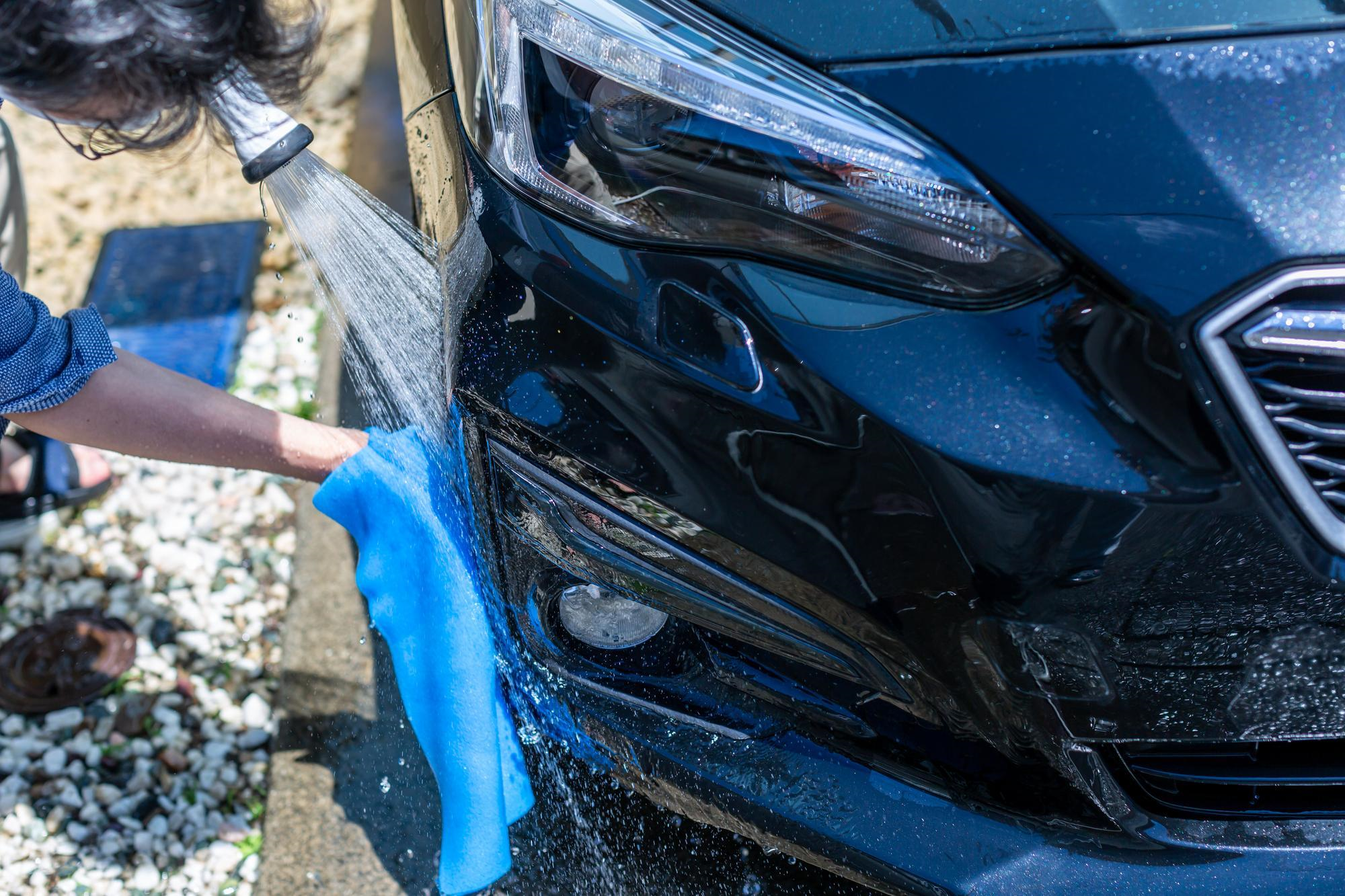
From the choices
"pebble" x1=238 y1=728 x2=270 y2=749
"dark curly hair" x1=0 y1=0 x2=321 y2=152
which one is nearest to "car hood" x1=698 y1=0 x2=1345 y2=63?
"dark curly hair" x1=0 y1=0 x2=321 y2=152

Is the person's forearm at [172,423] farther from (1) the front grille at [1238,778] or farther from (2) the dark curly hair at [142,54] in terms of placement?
(1) the front grille at [1238,778]

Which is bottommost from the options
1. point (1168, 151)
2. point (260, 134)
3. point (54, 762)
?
point (54, 762)

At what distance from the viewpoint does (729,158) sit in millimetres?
1297

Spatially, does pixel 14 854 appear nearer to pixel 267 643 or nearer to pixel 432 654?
pixel 267 643

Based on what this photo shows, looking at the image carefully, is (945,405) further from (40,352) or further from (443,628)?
(40,352)

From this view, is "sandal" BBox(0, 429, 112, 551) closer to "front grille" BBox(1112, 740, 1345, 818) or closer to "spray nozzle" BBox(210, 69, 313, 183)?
"spray nozzle" BBox(210, 69, 313, 183)

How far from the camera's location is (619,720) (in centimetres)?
153

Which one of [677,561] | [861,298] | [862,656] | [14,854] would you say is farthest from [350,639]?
[861,298]

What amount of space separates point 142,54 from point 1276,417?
1.29 metres

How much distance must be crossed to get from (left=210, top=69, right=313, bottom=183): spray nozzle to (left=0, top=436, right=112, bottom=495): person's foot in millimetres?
1430

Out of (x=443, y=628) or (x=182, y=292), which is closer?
(x=443, y=628)

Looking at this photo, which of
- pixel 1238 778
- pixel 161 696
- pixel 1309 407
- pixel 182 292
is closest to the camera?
pixel 1309 407

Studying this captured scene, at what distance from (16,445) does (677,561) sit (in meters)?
2.19

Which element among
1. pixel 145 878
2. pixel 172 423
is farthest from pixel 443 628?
pixel 145 878
